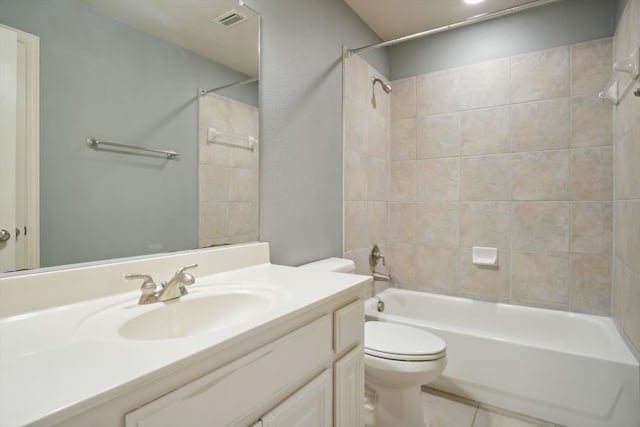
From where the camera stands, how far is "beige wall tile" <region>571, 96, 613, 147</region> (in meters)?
1.94

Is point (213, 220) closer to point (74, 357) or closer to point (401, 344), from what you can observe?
point (74, 357)

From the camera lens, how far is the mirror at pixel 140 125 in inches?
33.4

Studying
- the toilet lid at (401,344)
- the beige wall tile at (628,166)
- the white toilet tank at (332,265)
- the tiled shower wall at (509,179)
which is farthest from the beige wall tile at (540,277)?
the white toilet tank at (332,265)

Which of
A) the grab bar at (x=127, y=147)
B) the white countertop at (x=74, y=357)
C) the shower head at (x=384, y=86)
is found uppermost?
the shower head at (x=384, y=86)

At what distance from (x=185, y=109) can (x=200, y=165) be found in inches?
8.1

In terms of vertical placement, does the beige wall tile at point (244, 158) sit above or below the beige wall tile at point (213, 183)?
above

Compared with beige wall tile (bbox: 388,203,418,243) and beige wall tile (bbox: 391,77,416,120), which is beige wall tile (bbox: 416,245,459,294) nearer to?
beige wall tile (bbox: 388,203,418,243)

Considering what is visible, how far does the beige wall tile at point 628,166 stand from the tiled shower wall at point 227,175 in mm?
1713

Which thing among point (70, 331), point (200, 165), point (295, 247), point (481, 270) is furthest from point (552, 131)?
point (70, 331)

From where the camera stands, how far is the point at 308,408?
87 centimetres

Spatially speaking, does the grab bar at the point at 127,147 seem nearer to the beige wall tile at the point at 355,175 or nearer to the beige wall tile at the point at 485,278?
the beige wall tile at the point at 355,175

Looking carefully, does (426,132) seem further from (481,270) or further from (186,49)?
(186,49)

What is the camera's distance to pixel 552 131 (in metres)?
2.08

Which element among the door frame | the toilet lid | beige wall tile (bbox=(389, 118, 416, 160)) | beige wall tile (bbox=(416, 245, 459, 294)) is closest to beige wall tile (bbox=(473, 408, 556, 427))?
the toilet lid
